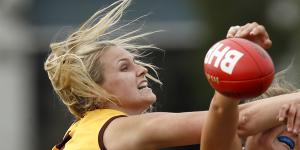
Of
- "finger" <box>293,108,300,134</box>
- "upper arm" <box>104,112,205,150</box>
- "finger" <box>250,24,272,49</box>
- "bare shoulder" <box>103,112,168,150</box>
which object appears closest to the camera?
"finger" <box>250,24,272,49</box>

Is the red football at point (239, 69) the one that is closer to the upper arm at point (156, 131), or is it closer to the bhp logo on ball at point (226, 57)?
the bhp logo on ball at point (226, 57)

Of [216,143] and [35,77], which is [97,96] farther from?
[35,77]

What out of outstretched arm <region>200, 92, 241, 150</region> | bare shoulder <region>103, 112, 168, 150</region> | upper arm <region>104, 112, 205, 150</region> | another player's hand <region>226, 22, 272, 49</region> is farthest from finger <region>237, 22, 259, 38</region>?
bare shoulder <region>103, 112, 168, 150</region>

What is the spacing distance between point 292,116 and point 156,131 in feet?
2.61

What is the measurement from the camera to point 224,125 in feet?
23.1

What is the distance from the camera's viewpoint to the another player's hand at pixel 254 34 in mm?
6969

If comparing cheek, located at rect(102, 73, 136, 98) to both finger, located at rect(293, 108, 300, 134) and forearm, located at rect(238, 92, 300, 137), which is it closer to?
forearm, located at rect(238, 92, 300, 137)

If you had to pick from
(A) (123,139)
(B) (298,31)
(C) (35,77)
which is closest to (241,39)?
(A) (123,139)

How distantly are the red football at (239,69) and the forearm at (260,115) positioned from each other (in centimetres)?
61

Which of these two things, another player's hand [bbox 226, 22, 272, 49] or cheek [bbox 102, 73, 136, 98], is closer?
another player's hand [bbox 226, 22, 272, 49]

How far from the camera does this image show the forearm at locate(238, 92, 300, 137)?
7375 millimetres

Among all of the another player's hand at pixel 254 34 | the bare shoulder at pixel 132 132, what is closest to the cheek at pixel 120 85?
Answer: the bare shoulder at pixel 132 132

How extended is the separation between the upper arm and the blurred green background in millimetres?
12837

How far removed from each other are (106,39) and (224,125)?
1.46 m
